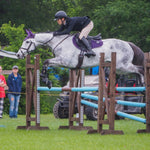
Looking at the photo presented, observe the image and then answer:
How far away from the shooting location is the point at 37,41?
41.5 feet

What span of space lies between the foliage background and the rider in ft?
2.95

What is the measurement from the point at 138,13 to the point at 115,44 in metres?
17.8

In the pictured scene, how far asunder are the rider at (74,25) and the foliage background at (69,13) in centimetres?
90

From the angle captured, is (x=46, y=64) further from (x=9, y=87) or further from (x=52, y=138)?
(x=9, y=87)

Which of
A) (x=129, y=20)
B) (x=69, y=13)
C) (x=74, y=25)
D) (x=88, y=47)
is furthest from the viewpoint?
(x=69, y=13)

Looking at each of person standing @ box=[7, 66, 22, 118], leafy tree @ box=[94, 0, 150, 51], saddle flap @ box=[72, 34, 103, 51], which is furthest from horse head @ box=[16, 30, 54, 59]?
leafy tree @ box=[94, 0, 150, 51]

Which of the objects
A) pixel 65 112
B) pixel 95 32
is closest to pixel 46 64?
pixel 65 112

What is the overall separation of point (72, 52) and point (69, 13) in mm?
30183

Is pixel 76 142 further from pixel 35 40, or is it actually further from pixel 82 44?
pixel 35 40

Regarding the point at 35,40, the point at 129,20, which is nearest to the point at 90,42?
the point at 35,40

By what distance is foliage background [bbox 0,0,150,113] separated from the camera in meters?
23.5

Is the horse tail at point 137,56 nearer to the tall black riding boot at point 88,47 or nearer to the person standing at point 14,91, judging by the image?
the tall black riding boot at point 88,47

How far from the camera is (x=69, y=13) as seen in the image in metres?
42.2

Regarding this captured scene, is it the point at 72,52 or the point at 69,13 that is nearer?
the point at 72,52
